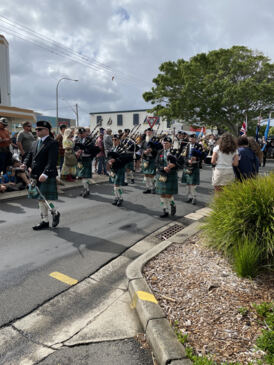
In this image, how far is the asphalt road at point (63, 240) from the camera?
319 cm

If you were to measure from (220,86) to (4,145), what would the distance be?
61.3ft

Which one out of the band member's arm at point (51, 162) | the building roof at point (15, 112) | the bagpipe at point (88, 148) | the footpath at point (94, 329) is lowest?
the footpath at point (94, 329)

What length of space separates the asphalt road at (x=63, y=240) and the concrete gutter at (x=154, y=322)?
0.80 m

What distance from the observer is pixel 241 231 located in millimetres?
3439

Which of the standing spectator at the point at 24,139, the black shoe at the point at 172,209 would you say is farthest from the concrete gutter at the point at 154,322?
the standing spectator at the point at 24,139

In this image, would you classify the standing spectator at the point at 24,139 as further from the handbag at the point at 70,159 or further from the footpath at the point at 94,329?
the footpath at the point at 94,329

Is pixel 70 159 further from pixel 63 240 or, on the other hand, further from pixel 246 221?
pixel 246 221

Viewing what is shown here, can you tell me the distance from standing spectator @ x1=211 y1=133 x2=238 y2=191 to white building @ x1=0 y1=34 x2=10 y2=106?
115 ft

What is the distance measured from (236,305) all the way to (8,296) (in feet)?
8.03

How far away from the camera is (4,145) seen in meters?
7.39

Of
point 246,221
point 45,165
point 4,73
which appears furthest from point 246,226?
point 4,73

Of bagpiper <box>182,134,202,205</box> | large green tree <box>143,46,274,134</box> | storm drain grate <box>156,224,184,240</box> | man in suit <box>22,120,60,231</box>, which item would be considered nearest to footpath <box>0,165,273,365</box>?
storm drain grate <box>156,224,184,240</box>

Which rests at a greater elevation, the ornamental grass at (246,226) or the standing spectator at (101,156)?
the standing spectator at (101,156)

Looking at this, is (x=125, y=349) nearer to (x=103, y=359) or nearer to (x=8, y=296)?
(x=103, y=359)
